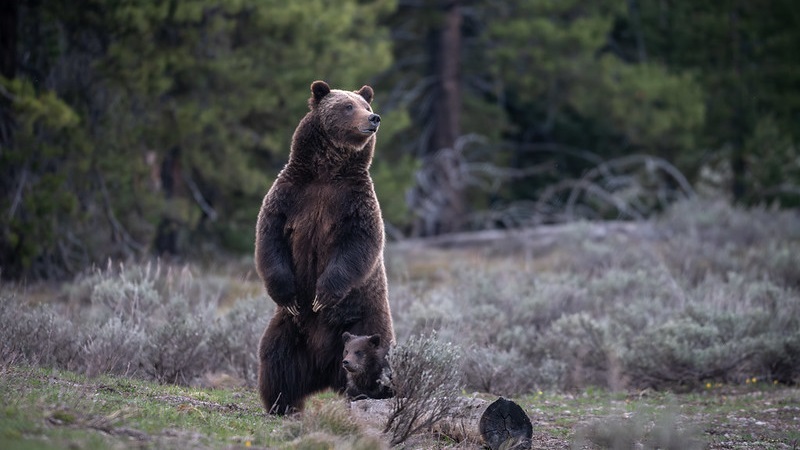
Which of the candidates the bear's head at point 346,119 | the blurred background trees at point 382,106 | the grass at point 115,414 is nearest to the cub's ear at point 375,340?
the grass at point 115,414

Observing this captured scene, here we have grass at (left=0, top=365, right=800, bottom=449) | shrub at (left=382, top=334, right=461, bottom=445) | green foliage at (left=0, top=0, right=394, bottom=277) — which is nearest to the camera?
grass at (left=0, top=365, right=800, bottom=449)

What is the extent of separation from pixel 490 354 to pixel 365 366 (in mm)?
3115

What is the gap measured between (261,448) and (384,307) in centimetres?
199

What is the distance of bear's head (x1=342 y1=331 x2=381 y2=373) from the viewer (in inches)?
264

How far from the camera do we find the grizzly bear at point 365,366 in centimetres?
671

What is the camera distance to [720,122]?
23.9 metres

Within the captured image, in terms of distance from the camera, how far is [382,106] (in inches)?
848

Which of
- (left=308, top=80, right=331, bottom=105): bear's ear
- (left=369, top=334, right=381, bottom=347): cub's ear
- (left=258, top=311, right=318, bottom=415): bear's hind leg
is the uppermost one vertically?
(left=308, top=80, right=331, bottom=105): bear's ear

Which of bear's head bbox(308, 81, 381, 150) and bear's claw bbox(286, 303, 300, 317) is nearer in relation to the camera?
bear's claw bbox(286, 303, 300, 317)

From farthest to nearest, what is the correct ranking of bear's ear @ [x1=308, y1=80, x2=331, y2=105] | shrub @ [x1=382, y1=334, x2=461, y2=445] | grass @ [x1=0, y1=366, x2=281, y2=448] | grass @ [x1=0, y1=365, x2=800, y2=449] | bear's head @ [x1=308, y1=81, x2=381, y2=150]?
bear's ear @ [x1=308, y1=80, x2=331, y2=105]
bear's head @ [x1=308, y1=81, x2=381, y2=150]
shrub @ [x1=382, y1=334, x2=461, y2=445]
grass @ [x1=0, y1=365, x2=800, y2=449]
grass @ [x1=0, y1=366, x2=281, y2=448]

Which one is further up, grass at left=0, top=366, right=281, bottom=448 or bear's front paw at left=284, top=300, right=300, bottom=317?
bear's front paw at left=284, top=300, right=300, bottom=317

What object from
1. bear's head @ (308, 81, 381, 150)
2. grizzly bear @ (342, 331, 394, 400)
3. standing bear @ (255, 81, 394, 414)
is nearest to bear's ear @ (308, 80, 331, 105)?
bear's head @ (308, 81, 381, 150)

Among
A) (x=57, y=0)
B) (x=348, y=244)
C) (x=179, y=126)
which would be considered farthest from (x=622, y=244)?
(x=348, y=244)

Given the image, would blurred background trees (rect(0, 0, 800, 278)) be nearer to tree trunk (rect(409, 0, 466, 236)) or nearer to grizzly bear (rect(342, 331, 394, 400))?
tree trunk (rect(409, 0, 466, 236))
